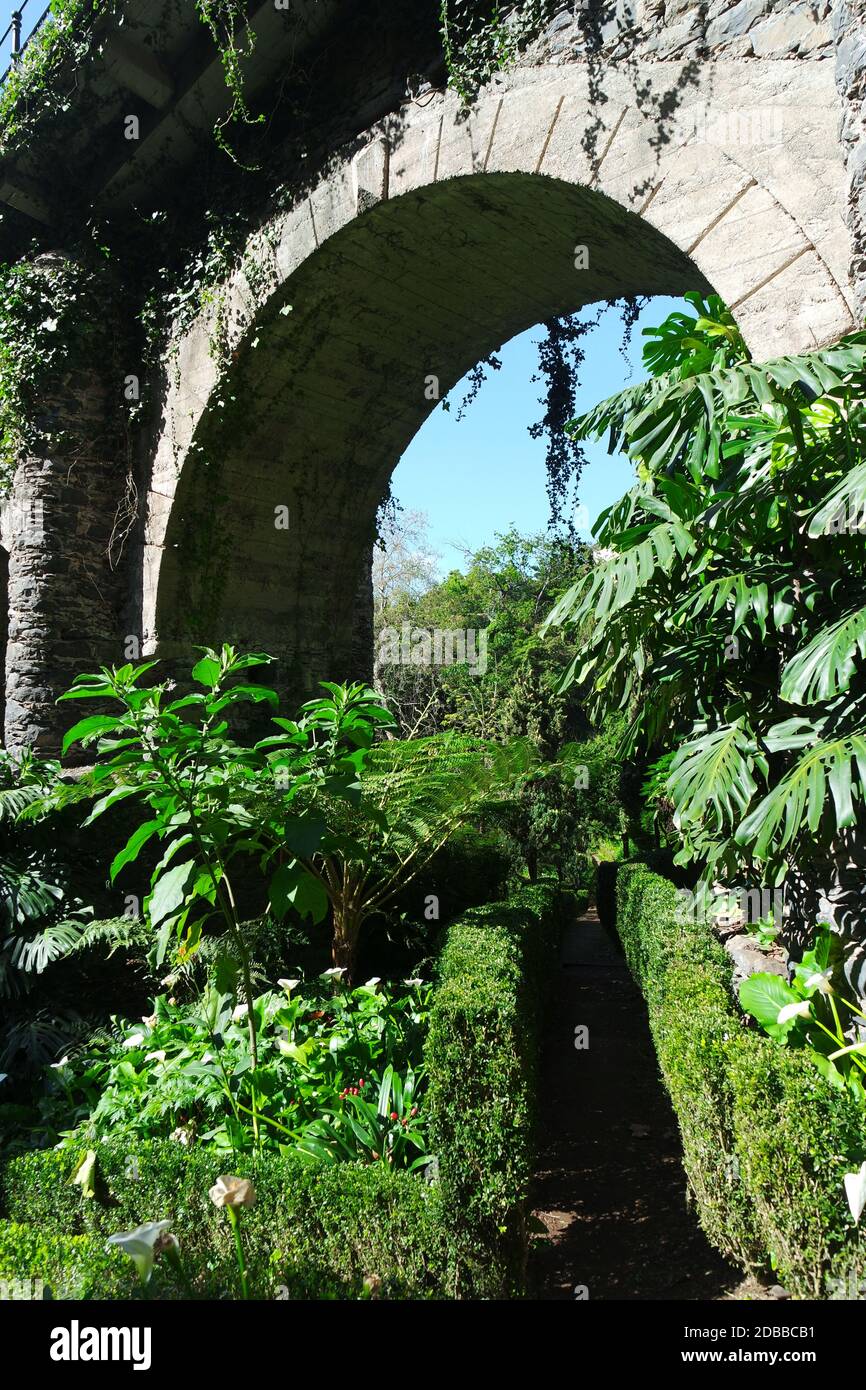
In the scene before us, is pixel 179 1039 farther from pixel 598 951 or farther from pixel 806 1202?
pixel 598 951

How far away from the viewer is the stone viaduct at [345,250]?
3.62 meters

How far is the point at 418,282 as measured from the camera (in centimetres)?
599

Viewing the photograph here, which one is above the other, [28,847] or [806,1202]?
[28,847]

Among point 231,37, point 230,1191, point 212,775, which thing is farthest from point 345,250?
point 230,1191

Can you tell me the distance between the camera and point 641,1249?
3166 mm

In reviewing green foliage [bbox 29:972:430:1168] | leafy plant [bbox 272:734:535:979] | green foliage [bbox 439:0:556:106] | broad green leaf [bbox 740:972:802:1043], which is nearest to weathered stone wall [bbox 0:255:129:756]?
leafy plant [bbox 272:734:535:979]

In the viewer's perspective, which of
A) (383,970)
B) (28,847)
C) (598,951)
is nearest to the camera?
(28,847)

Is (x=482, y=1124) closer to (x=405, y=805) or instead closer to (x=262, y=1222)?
(x=262, y=1222)

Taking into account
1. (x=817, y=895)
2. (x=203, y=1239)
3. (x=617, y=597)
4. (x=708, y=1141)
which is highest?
(x=617, y=597)

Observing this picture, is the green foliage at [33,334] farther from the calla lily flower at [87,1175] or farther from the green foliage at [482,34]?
the calla lily flower at [87,1175]

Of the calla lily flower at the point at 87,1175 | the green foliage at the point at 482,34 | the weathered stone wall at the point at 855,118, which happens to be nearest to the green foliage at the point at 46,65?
the green foliage at the point at 482,34

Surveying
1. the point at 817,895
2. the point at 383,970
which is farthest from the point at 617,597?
the point at 383,970

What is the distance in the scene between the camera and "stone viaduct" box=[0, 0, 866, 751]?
11.9 feet

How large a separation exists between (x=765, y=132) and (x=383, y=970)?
441 centimetres
